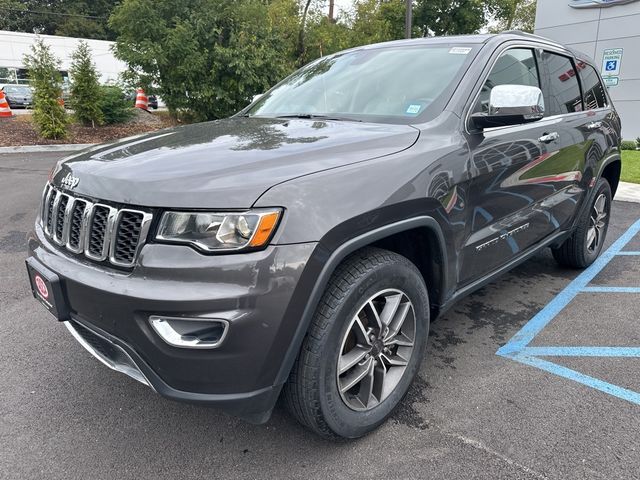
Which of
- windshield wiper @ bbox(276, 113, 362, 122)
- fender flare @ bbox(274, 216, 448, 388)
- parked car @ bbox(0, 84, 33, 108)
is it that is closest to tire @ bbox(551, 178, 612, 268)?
windshield wiper @ bbox(276, 113, 362, 122)

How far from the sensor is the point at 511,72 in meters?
3.09

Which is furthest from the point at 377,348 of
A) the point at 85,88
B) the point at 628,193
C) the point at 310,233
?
the point at 85,88

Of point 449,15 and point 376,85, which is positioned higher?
point 449,15

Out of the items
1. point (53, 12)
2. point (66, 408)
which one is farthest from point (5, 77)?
point (66, 408)

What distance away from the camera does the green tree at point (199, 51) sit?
1377cm

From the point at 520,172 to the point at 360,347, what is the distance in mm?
1560

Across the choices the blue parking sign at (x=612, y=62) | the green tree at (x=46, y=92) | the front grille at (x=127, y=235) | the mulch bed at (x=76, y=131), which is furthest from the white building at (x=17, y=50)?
the front grille at (x=127, y=235)

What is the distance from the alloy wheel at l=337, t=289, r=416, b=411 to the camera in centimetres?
215

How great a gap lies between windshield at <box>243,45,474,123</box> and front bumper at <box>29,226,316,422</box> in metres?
1.34

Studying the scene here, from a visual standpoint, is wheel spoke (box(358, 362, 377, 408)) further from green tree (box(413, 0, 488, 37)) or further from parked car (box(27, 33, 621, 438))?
green tree (box(413, 0, 488, 37))

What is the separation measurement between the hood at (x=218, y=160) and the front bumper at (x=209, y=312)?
21 cm

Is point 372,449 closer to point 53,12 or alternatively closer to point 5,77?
point 5,77

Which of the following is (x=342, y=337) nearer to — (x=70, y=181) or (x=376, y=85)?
(x=70, y=181)

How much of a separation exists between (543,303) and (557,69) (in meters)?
1.77
